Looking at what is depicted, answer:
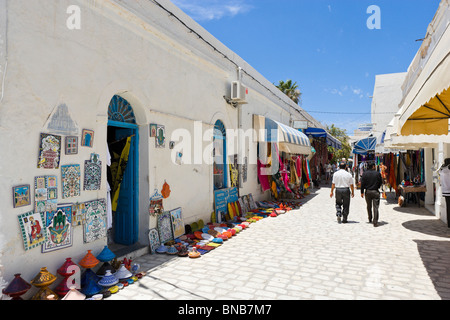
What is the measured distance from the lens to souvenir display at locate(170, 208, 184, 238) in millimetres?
5984

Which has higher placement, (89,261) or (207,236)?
(89,261)

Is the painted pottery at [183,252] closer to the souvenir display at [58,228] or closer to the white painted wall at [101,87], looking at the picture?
the white painted wall at [101,87]

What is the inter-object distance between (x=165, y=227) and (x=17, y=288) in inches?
111

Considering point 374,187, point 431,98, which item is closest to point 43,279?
point 431,98

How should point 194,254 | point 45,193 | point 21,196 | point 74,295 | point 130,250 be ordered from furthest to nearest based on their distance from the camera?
point 194,254, point 130,250, point 45,193, point 74,295, point 21,196

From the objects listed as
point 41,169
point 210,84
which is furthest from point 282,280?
point 210,84

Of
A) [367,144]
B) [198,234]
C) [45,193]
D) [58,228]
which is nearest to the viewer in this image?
[45,193]

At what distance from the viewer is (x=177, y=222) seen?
20.1 feet

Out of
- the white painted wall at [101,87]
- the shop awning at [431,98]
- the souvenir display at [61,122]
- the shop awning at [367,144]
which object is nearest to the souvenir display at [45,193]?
the white painted wall at [101,87]

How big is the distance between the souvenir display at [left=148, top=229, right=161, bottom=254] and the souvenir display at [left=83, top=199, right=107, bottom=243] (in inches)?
40.3

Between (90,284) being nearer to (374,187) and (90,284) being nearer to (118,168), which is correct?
(118,168)

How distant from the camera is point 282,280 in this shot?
416cm

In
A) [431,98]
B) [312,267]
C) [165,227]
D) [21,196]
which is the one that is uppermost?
[431,98]
